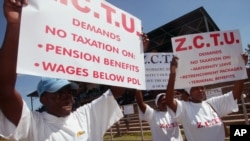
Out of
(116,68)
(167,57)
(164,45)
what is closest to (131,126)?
(164,45)

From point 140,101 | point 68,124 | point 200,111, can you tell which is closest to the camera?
point 68,124

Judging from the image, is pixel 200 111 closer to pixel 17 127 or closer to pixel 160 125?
pixel 160 125

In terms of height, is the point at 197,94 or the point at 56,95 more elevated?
the point at 197,94

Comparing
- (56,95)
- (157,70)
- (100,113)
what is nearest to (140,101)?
(157,70)

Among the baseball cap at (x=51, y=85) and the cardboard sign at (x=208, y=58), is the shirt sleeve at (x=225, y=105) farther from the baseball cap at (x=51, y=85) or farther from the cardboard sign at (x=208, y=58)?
the baseball cap at (x=51, y=85)

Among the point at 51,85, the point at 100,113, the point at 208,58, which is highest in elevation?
the point at 208,58

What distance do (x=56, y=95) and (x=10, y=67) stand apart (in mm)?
610

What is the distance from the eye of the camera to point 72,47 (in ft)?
7.93

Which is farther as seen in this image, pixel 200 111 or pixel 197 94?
pixel 197 94

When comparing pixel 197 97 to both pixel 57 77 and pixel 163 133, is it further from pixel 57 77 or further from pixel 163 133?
pixel 57 77

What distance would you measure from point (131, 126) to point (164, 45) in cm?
604

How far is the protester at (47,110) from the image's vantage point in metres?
1.81

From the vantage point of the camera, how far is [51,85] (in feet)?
7.61

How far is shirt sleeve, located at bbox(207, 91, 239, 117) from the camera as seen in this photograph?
3.88m
